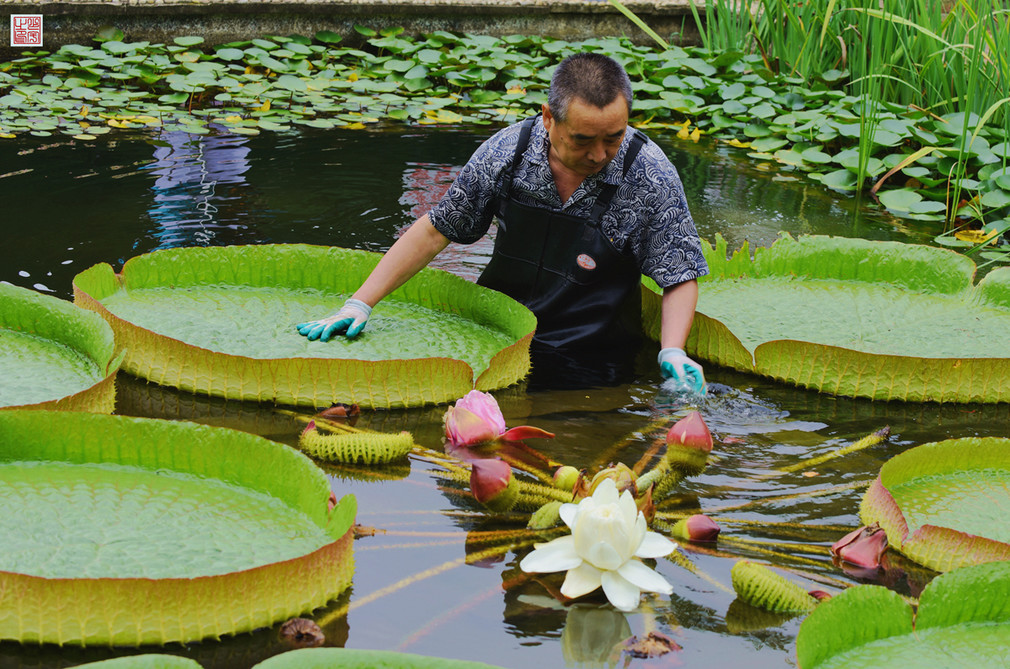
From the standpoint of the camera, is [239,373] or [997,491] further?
[239,373]

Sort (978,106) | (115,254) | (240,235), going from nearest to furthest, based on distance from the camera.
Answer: (115,254) < (240,235) < (978,106)

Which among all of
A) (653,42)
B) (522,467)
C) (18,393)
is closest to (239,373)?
(18,393)

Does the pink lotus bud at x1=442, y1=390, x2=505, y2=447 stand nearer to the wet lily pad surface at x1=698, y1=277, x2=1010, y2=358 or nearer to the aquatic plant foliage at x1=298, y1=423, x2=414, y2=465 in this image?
the aquatic plant foliage at x1=298, y1=423, x2=414, y2=465

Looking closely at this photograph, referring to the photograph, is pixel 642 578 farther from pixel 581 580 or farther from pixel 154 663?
pixel 154 663

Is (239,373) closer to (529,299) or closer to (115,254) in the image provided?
(529,299)

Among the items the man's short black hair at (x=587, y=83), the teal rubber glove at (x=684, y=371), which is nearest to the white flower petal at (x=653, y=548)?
the teal rubber glove at (x=684, y=371)

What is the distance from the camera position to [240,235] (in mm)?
4828

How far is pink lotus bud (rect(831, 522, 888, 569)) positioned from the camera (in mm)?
2078

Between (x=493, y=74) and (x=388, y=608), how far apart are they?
23.2 feet

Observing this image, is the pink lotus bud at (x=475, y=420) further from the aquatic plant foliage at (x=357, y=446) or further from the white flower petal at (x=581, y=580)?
the white flower petal at (x=581, y=580)

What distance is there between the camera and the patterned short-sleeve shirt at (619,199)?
3.35 meters

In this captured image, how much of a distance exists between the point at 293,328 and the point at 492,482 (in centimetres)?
143

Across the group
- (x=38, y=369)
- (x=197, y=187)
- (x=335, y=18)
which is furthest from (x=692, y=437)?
(x=335, y=18)

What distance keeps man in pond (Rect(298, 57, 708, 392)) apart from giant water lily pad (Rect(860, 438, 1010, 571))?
841 millimetres
